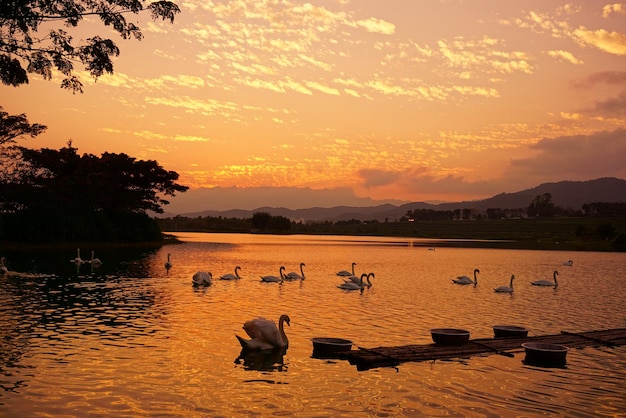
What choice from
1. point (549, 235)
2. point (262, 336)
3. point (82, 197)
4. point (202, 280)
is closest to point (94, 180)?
point (82, 197)

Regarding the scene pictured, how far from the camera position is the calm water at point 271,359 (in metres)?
14.0

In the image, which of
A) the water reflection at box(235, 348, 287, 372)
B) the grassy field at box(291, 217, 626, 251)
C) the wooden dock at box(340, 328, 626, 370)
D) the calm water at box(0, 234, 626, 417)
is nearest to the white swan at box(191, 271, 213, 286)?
the calm water at box(0, 234, 626, 417)

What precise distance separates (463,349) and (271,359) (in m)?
6.59

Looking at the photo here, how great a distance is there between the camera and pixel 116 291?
36.0 m

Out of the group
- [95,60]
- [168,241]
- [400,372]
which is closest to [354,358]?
[400,372]

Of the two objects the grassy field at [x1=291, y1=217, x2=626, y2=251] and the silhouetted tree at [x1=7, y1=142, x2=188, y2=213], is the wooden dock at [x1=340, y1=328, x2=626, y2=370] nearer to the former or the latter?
the silhouetted tree at [x1=7, y1=142, x2=188, y2=213]

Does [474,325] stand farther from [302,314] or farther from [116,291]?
[116,291]

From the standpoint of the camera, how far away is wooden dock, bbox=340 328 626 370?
18281 mm

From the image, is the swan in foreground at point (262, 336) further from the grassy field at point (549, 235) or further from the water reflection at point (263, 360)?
the grassy field at point (549, 235)

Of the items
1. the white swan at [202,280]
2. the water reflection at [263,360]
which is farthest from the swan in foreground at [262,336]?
the white swan at [202,280]

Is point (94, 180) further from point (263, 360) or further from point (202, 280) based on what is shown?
point (263, 360)

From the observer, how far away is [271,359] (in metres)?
18.8

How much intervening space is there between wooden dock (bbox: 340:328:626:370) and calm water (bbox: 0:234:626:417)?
0.42m

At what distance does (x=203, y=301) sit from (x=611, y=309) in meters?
23.2
